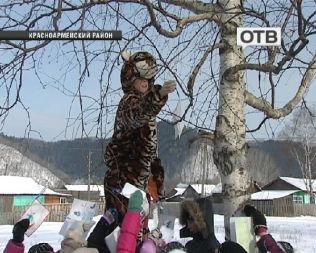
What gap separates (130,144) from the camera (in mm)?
3104

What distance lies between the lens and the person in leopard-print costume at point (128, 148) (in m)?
2.97

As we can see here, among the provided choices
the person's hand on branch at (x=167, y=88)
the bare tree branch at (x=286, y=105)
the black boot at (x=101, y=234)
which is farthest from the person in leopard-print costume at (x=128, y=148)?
the bare tree branch at (x=286, y=105)

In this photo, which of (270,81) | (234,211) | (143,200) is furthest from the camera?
(234,211)

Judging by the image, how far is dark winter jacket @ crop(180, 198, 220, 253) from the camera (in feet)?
10.8

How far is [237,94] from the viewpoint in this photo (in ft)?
14.1

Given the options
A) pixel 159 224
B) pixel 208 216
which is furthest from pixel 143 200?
pixel 208 216

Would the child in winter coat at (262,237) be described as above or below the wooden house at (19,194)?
below

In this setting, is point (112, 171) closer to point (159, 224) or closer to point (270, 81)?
point (159, 224)

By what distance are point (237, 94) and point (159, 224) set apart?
4.67ft

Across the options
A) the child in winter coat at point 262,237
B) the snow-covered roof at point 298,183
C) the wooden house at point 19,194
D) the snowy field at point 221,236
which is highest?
the snow-covered roof at point 298,183

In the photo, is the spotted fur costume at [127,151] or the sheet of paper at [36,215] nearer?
the spotted fur costume at [127,151]

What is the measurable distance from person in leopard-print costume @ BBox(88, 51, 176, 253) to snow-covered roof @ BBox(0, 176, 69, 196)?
39586 millimetres

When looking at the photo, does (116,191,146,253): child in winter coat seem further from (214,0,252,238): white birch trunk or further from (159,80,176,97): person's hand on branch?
(214,0,252,238): white birch trunk

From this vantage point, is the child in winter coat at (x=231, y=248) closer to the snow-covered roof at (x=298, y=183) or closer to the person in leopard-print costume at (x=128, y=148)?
the person in leopard-print costume at (x=128, y=148)
